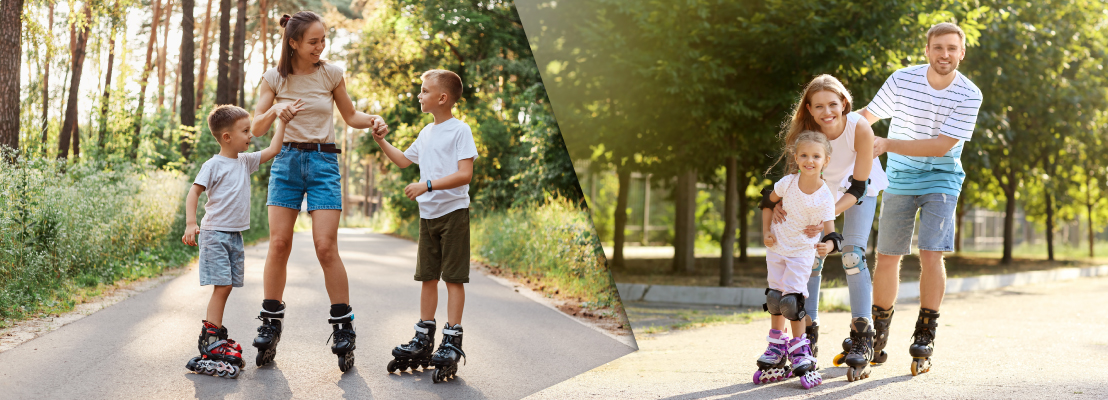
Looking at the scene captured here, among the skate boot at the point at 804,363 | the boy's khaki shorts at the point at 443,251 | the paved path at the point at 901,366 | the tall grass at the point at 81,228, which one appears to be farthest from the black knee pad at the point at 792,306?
the tall grass at the point at 81,228

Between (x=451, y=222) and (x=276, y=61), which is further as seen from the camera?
(x=451, y=222)

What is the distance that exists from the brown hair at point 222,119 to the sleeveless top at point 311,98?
160 mm

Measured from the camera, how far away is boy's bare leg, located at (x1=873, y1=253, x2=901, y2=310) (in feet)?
13.5

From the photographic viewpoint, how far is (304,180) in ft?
9.53

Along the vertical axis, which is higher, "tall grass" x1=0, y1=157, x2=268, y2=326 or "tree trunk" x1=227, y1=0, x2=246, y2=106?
"tree trunk" x1=227, y1=0, x2=246, y2=106

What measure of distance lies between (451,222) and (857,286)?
Answer: 203 cm

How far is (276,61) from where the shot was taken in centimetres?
282

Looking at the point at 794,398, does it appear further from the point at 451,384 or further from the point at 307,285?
the point at 307,285

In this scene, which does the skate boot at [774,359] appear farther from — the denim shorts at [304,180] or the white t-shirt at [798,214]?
the denim shorts at [304,180]

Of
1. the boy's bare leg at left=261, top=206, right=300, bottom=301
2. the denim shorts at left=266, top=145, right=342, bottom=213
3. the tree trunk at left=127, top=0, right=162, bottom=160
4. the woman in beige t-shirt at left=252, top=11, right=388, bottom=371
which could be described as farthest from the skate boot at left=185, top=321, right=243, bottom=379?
the tree trunk at left=127, top=0, right=162, bottom=160

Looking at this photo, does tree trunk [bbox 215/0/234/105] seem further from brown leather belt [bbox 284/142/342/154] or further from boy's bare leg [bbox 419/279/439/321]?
boy's bare leg [bbox 419/279/439/321]

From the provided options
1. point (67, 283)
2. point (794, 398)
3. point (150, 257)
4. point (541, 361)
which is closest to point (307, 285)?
point (150, 257)

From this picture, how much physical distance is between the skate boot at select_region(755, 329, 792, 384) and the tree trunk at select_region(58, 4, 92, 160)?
2.79m

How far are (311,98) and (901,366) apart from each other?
10.4 feet
